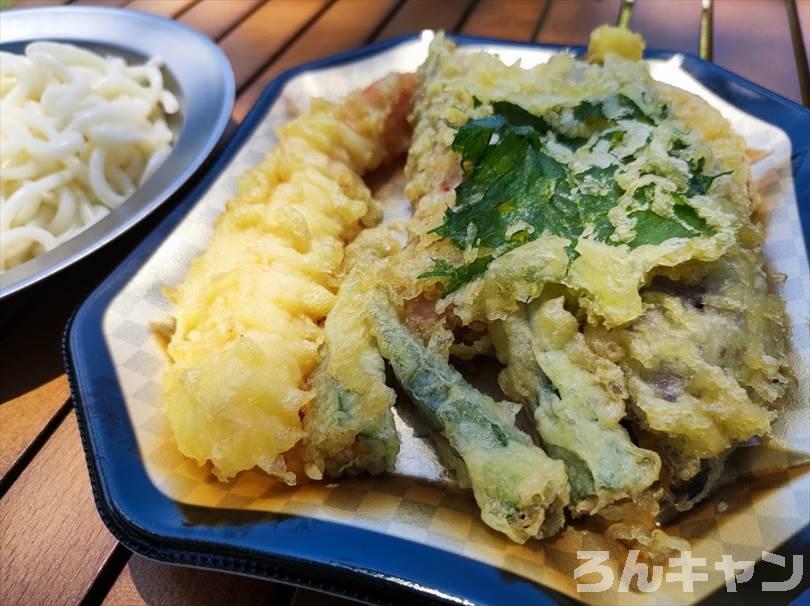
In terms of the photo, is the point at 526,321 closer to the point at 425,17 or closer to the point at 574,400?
the point at 574,400

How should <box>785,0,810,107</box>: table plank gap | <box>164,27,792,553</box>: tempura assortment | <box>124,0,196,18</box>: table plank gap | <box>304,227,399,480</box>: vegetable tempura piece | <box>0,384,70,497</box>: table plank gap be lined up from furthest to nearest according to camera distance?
<box>124,0,196,18</box>: table plank gap < <box>785,0,810,107</box>: table plank gap < <box>0,384,70,497</box>: table plank gap < <box>304,227,399,480</box>: vegetable tempura piece < <box>164,27,792,553</box>: tempura assortment

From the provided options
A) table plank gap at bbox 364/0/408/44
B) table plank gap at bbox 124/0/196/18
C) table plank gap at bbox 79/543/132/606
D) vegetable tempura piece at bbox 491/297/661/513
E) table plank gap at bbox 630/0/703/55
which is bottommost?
table plank gap at bbox 79/543/132/606

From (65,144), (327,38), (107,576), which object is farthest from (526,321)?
(327,38)

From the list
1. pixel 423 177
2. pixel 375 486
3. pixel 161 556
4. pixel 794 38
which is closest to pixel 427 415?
pixel 375 486

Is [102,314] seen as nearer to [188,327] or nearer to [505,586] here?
[188,327]

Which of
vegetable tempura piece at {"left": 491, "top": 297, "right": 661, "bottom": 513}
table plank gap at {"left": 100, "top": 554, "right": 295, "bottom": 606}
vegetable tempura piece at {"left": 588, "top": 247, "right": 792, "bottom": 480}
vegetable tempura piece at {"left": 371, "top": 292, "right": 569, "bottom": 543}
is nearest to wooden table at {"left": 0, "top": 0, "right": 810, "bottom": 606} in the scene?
table plank gap at {"left": 100, "top": 554, "right": 295, "bottom": 606}

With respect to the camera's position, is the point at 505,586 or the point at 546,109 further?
the point at 546,109

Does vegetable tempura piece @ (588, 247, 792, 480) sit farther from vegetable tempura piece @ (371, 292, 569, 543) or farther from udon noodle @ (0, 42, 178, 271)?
udon noodle @ (0, 42, 178, 271)
